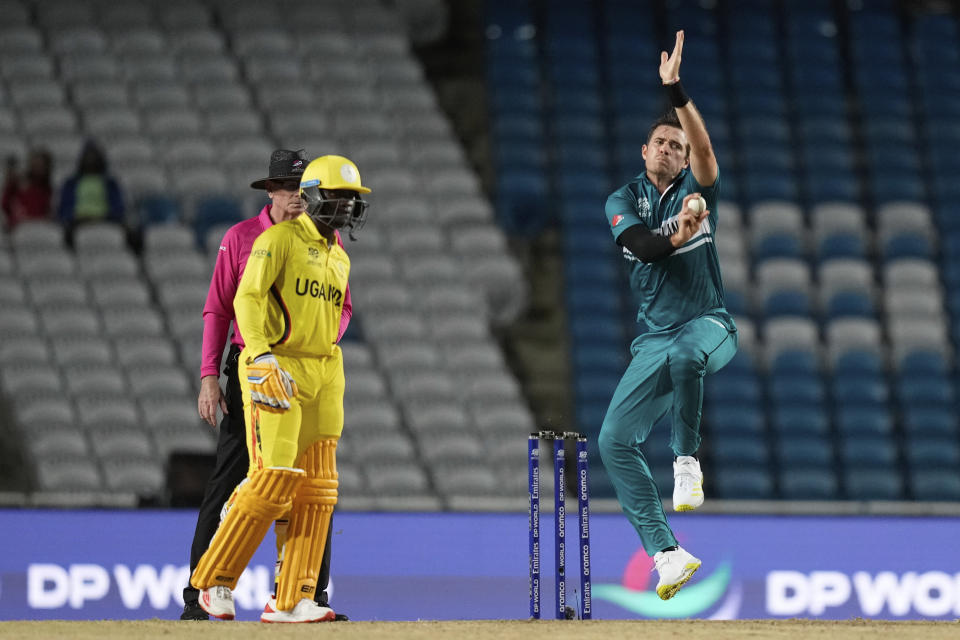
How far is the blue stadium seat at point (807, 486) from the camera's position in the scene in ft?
38.4

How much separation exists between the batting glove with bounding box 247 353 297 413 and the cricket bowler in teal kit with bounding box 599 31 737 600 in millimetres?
1511

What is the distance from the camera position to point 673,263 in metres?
6.20

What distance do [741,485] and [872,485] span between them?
3.74ft

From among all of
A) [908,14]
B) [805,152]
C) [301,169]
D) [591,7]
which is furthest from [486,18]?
[301,169]

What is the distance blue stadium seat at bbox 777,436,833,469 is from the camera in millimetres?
11906

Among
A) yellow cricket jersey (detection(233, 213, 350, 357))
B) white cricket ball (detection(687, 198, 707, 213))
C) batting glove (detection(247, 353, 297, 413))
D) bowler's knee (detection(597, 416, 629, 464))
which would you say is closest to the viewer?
batting glove (detection(247, 353, 297, 413))

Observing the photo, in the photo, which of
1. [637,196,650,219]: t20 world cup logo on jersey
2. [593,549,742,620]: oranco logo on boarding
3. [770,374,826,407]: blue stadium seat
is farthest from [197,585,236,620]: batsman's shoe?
[770,374,826,407]: blue stadium seat

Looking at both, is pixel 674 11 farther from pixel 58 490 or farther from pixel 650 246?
pixel 650 246

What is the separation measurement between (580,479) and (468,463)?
5050 millimetres

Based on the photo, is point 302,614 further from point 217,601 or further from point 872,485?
point 872,485

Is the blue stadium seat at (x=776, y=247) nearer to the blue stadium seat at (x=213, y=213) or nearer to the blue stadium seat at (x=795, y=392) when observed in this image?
the blue stadium seat at (x=795, y=392)

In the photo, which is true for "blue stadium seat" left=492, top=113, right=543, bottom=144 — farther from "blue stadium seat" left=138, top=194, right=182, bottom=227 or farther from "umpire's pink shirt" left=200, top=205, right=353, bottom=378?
"umpire's pink shirt" left=200, top=205, right=353, bottom=378

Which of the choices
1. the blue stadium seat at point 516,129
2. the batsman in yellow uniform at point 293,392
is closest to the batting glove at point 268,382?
the batsman in yellow uniform at point 293,392

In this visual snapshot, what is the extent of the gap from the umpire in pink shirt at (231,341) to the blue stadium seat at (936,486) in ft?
22.9
